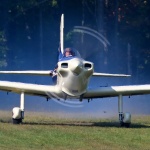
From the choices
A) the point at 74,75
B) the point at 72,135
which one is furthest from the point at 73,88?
the point at 72,135

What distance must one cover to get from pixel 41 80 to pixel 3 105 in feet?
37.8

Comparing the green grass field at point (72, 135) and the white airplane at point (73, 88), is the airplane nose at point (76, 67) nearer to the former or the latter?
the white airplane at point (73, 88)

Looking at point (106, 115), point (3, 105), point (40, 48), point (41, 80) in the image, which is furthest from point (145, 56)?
point (106, 115)

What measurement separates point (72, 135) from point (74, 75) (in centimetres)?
295

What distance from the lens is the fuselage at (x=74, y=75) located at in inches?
837

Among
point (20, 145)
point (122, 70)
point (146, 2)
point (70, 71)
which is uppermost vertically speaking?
point (146, 2)

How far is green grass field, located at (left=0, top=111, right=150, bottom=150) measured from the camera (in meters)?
17.2

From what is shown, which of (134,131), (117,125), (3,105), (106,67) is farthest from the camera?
(106,67)

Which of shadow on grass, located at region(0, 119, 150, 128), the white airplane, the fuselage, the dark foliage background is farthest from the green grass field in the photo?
the dark foliage background

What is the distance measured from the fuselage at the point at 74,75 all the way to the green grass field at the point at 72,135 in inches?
36.6

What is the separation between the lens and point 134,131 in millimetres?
20891

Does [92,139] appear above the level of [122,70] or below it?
below

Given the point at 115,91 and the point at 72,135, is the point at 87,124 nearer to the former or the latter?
the point at 115,91

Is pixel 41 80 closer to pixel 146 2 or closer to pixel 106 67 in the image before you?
pixel 106 67
